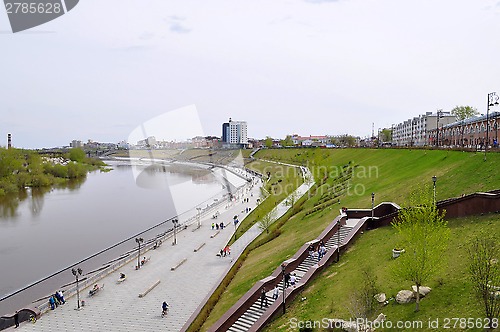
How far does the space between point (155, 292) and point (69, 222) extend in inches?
1032

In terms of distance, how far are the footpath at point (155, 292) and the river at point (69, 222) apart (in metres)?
4.72

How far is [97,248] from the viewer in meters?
32.6

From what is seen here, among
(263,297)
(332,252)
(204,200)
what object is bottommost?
(204,200)

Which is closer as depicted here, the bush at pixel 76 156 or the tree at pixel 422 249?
the tree at pixel 422 249

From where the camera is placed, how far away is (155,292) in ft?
68.1

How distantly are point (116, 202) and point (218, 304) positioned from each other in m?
42.7

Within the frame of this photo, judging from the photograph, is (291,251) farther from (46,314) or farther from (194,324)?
(46,314)

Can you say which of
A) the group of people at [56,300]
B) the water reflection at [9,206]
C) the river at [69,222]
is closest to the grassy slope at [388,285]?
the group of people at [56,300]

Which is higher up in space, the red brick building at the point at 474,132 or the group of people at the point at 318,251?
the red brick building at the point at 474,132

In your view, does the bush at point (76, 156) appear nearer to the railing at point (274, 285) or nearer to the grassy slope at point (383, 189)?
the grassy slope at point (383, 189)

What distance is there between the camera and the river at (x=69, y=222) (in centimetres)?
2739

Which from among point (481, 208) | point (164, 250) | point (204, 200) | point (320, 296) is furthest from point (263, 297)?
point (204, 200)

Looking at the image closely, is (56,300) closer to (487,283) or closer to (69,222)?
(487,283)

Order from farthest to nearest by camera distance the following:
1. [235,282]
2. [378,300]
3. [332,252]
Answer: [235,282], [332,252], [378,300]
